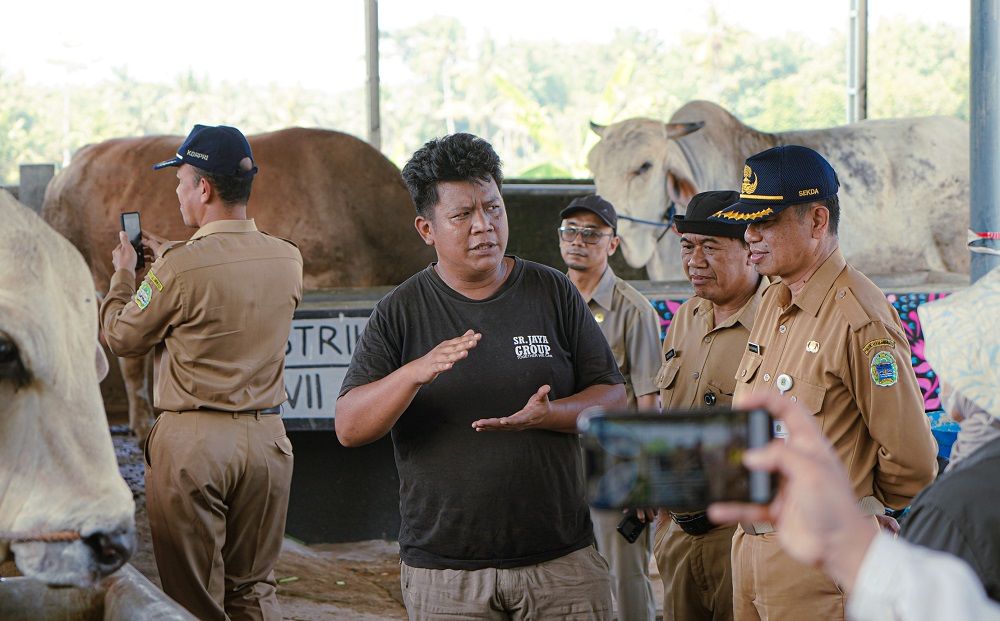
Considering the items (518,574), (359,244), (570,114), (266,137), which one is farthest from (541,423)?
(570,114)

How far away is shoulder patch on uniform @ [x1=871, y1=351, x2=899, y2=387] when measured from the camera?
269cm

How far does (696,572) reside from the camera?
3.55m

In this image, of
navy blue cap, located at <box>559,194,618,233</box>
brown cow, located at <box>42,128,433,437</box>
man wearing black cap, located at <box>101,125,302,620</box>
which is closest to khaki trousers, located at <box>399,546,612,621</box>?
man wearing black cap, located at <box>101,125,302,620</box>

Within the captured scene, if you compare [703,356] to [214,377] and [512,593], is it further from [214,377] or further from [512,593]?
[214,377]

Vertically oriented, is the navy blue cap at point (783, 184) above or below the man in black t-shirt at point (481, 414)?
above

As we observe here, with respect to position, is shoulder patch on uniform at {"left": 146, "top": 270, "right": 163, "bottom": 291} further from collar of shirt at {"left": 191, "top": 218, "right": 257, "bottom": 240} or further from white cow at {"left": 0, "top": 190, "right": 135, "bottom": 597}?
white cow at {"left": 0, "top": 190, "right": 135, "bottom": 597}

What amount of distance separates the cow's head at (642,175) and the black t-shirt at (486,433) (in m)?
4.71

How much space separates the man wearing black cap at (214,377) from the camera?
365cm

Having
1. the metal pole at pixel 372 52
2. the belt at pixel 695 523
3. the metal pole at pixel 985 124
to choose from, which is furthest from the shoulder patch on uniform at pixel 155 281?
the metal pole at pixel 372 52

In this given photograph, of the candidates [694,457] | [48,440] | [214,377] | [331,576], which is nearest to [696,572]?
[214,377]

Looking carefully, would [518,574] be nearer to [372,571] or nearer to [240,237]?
[240,237]

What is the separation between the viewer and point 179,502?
12.0 feet

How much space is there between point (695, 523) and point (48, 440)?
208 cm

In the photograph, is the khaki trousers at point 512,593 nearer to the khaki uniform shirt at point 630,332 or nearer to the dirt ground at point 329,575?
the khaki uniform shirt at point 630,332
